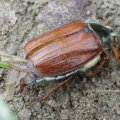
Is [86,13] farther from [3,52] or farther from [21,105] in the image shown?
[21,105]

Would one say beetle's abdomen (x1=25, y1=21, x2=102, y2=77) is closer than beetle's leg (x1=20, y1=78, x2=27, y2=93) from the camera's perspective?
Yes

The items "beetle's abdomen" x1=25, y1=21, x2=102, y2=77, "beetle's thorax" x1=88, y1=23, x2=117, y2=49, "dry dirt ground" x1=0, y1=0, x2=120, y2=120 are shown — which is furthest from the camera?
"beetle's thorax" x1=88, y1=23, x2=117, y2=49

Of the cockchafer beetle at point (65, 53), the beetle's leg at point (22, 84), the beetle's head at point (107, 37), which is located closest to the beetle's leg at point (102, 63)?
the cockchafer beetle at point (65, 53)

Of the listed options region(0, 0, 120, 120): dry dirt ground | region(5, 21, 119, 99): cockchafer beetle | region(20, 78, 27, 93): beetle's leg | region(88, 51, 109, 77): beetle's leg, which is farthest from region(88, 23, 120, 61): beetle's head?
region(20, 78, 27, 93): beetle's leg

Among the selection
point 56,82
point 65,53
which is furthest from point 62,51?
point 56,82

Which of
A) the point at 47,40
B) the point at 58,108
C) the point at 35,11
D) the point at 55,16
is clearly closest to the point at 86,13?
the point at 55,16

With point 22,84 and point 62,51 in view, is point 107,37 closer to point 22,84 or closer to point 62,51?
point 62,51

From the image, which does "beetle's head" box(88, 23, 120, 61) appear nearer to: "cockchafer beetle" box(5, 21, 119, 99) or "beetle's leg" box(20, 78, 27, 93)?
"cockchafer beetle" box(5, 21, 119, 99)
